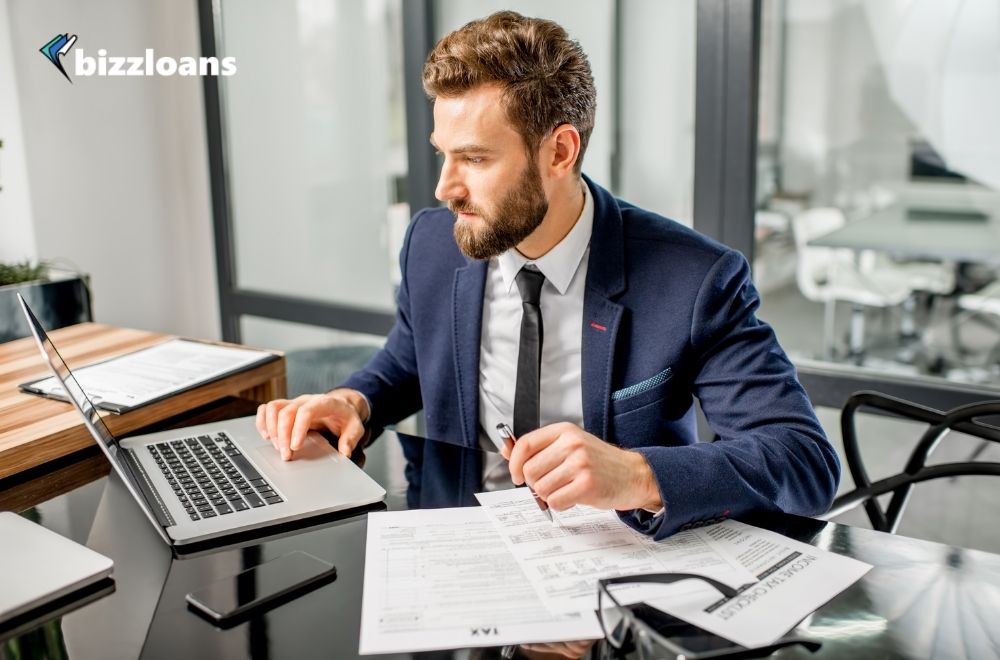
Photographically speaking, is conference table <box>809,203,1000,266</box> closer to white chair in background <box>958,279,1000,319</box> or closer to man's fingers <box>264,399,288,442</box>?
white chair in background <box>958,279,1000,319</box>

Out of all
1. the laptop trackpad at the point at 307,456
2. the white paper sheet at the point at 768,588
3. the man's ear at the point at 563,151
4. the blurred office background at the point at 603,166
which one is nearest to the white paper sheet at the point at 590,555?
the white paper sheet at the point at 768,588

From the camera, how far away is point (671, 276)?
4.86ft

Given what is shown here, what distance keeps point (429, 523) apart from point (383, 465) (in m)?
0.25

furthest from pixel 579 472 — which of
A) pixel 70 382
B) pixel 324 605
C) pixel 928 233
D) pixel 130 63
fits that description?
pixel 130 63

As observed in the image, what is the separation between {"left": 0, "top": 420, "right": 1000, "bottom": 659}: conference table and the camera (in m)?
0.85

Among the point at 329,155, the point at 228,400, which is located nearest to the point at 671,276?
the point at 228,400

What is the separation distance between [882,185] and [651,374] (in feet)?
3.74

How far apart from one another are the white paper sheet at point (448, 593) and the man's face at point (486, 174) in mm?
550

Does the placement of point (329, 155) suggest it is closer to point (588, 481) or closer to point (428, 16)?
point (428, 16)

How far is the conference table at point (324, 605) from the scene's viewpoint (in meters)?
0.85

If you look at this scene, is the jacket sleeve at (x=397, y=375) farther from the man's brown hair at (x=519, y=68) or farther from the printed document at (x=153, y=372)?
the man's brown hair at (x=519, y=68)

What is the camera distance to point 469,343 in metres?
1.63

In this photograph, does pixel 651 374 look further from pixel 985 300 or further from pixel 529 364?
pixel 985 300

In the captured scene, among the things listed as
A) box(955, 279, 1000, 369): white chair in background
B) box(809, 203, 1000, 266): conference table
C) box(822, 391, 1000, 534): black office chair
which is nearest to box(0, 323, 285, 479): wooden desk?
box(822, 391, 1000, 534): black office chair
